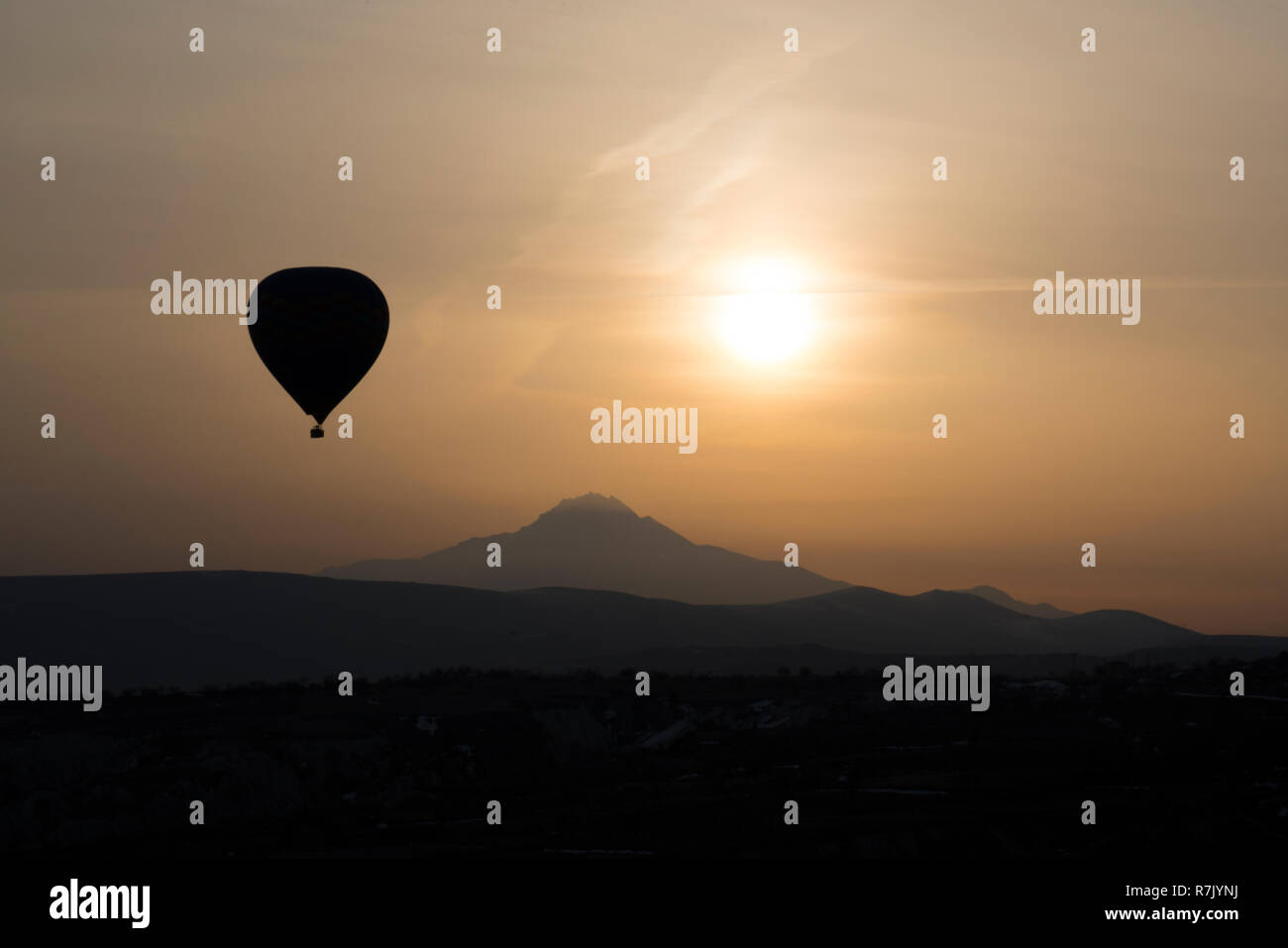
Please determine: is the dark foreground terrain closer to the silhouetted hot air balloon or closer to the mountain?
the silhouetted hot air balloon

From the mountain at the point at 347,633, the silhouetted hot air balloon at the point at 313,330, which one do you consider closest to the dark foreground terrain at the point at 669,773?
the silhouetted hot air balloon at the point at 313,330

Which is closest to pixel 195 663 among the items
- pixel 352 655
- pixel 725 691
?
pixel 352 655

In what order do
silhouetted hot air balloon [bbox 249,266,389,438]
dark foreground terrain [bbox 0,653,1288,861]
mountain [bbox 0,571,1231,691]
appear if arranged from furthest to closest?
mountain [bbox 0,571,1231,691] < silhouetted hot air balloon [bbox 249,266,389,438] < dark foreground terrain [bbox 0,653,1288,861]

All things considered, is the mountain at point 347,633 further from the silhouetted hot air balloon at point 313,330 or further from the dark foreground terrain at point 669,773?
the silhouetted hot air balloon at point 313,330

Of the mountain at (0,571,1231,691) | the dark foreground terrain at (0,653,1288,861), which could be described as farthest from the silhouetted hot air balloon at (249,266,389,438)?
the mountain at (0,571,1231,691)

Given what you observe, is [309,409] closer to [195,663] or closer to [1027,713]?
[1027,713]

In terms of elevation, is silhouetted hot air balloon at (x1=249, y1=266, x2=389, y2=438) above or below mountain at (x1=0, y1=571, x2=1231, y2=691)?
above

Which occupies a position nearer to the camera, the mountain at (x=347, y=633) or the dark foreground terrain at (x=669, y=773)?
the dark foreground terrain at (x=669, y=773)
